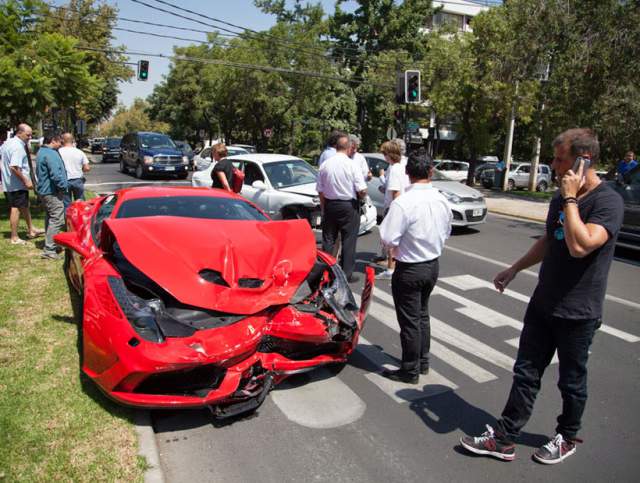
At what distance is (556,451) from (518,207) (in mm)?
15367

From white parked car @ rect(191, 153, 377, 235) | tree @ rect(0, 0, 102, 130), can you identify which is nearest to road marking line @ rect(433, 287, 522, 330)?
white parked car @ rect(191, 153, 377, 235)

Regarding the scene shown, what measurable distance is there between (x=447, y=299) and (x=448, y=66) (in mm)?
18872

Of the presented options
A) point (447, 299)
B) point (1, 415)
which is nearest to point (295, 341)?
point (1, 415)

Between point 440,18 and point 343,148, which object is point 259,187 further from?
point 440,18

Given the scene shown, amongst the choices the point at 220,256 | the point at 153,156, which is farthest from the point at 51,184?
the point at 153,156

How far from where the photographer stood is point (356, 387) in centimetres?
411

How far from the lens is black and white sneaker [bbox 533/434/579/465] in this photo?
316 cm

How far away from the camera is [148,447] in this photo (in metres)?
3.16

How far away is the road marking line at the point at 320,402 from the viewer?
3.62 m

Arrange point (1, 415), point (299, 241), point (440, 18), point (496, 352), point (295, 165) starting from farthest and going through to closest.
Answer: point (440, 18), point (295, 165), point (496, 352), point (299, 241), point (1, 415)

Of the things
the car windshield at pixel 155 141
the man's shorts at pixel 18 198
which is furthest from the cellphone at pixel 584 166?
the car windshield at pixel 155 141

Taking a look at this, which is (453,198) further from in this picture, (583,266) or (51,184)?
(583,266)

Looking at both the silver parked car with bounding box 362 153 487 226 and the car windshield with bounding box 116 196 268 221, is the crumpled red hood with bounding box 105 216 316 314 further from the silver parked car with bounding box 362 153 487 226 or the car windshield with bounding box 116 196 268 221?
the silver parked car with bounding box 362 153 487 226

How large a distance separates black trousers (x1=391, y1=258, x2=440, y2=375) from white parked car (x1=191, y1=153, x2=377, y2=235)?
512 centimetres
